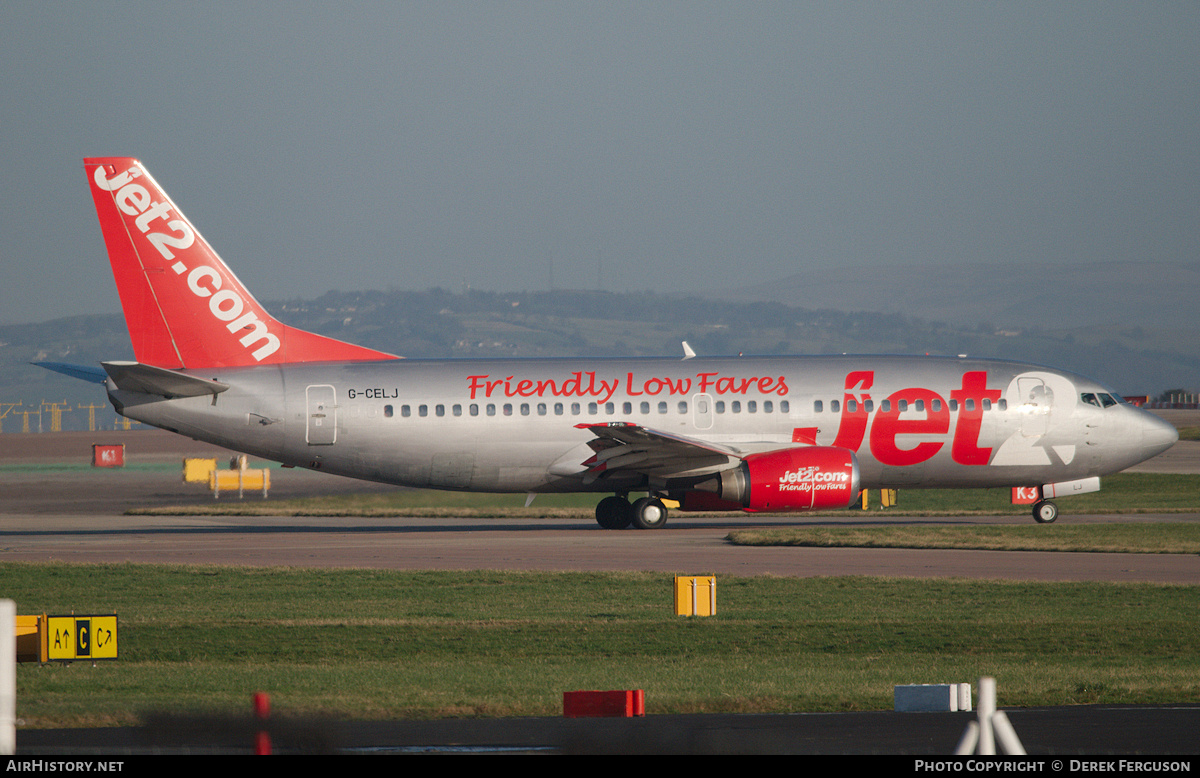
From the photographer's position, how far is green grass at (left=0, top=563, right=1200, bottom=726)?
48.1 ft

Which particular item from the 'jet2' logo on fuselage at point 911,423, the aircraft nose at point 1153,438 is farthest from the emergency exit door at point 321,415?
the aircraft nose at point 1153,438

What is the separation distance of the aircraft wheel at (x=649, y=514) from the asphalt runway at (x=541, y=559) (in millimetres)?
404

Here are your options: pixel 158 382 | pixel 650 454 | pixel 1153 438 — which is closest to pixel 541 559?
pixel 650 454

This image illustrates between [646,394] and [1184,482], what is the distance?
2686cm

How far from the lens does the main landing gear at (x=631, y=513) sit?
37531mm

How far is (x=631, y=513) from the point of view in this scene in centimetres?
3781

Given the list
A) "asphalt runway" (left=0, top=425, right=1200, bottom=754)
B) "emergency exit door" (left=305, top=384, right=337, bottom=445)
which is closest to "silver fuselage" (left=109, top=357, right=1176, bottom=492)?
"emergency exit door" (left=305, top=384, right=337, bottom=445)

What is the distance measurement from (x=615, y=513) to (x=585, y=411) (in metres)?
3.23

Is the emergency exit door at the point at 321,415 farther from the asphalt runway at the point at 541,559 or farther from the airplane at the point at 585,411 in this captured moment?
the asphalt runway at the point at 541,559

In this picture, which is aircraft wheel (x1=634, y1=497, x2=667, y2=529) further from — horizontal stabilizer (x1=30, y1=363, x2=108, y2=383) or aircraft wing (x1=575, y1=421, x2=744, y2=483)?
horizontal stabilizer (x1=30, y1=363, x2=108, y2=383)

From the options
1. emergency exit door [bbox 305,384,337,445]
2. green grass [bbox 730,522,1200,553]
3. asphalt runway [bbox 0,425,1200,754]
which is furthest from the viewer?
emergency exit door [bbox 305,384,337,445]

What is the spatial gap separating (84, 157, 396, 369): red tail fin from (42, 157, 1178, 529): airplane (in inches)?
2.0

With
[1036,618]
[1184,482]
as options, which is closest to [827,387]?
[1036,618]

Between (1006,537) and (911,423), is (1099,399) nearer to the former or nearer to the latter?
(911,423)
